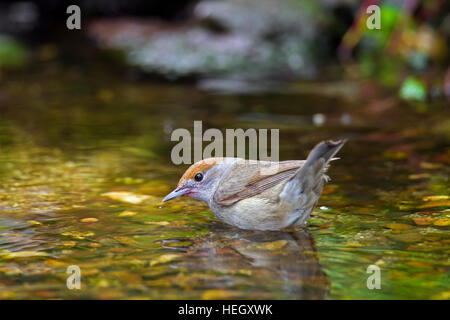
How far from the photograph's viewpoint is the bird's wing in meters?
4.70

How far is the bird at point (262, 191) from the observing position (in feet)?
14.9

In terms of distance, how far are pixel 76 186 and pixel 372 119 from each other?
4.26m

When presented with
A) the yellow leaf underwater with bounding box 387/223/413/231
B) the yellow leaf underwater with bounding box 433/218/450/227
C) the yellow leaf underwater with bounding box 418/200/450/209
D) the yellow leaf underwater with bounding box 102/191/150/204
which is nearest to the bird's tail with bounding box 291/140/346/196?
the yellow leaf underwater with bounding box 387/223/413/231

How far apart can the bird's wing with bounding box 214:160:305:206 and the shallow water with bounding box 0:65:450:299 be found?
0.25 m

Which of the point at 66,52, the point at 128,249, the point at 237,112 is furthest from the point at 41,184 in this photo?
the point at 66,52

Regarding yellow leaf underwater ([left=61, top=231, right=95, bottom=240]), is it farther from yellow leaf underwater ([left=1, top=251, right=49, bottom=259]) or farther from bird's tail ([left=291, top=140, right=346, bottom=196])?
bird's tail ([left=291, top=140, right=346, bottom=196])

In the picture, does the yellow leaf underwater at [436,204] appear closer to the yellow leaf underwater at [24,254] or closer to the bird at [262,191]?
the bird at [262,191]

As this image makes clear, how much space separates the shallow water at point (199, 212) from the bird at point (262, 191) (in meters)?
0.12

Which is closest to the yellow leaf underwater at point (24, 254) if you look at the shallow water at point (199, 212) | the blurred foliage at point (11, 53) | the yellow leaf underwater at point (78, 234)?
the shallow water at point (199, 212)

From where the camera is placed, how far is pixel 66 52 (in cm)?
1316

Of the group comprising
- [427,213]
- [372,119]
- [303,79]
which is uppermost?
[303,79]

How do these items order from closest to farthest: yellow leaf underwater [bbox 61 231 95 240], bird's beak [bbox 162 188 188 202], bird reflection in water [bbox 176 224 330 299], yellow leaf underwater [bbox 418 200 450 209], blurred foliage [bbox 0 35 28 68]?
bird reflection in water [bbox 176 224 330 299]
yellow leaf underwater [bbox 61 231 95 240]
bird's beak [bbox 162 188 188 202]
yellow leaf underwater [bbox 418 200 450 209]
blurred foliage [bbox 0 35 28 68]

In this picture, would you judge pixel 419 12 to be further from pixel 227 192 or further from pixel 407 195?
pixel 227 192
